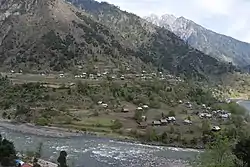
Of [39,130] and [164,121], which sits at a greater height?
[164,121]

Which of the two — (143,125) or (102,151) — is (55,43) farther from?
(102,151)

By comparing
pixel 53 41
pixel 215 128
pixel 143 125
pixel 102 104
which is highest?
pixel 53 41

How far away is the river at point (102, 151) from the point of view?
64.9 meters

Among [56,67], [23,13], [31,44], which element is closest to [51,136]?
[56,67]

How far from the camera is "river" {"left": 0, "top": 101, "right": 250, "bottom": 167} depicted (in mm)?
64938

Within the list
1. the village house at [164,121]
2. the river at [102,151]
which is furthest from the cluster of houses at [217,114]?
the river at [102,151]

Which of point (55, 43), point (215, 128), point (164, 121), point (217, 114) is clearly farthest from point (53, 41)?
point (215, 128)

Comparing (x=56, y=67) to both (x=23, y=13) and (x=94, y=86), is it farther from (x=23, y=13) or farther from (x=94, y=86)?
(x=23, y=13)

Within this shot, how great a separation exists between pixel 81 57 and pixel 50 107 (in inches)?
2479

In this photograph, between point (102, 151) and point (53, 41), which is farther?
point (53, 41)

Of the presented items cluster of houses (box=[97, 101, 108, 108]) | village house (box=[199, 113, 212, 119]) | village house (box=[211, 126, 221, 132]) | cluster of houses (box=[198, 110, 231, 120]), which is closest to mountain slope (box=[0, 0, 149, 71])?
cluster of houses (box=[97, 101, 108, 108])

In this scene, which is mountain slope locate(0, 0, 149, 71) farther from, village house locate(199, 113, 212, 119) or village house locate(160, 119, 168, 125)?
village house locate(160, 119, 168, 125)

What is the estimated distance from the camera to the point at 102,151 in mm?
72312

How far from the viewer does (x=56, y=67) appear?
15412cm
